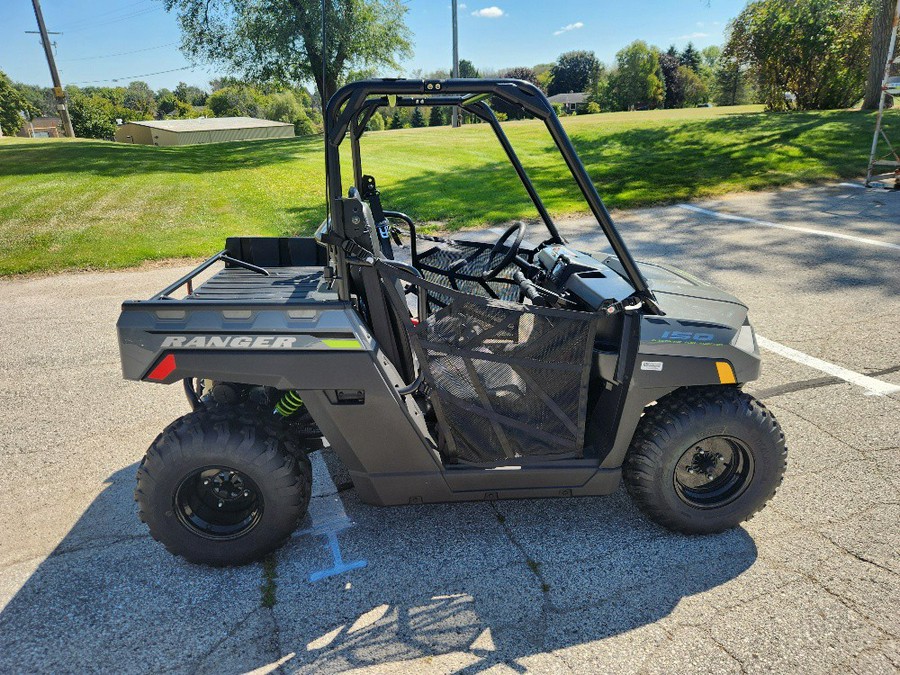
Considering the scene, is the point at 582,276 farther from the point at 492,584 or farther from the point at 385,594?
the point at 385,594

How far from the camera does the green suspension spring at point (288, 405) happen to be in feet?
9.78

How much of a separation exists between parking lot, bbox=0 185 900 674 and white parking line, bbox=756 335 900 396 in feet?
0.13

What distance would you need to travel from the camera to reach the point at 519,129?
2327 centimetres

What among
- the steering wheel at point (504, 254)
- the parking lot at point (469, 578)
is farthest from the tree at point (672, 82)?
the parking lot at point (469, 578)

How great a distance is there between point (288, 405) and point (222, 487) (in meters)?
0.47

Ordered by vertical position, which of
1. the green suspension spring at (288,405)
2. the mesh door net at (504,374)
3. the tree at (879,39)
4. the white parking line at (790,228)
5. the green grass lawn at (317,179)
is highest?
the tree at (879,39)

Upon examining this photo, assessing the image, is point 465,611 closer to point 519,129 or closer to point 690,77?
point 519,129

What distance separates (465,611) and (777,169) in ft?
43.8

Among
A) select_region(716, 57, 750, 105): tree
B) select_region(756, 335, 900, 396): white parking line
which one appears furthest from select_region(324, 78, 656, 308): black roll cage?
select_region(716, 57, 750, 105): tree

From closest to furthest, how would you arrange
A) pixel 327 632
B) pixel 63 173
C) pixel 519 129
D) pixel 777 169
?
pixel 327 632, pixel 777 169, pixel 63 173, pixel 519 129

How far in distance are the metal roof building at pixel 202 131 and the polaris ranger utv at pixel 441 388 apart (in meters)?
56.1

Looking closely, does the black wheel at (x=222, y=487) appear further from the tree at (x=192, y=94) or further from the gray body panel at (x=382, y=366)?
the tree at (x=192, y=94)

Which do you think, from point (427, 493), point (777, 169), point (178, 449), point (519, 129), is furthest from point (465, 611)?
point (519, 129)

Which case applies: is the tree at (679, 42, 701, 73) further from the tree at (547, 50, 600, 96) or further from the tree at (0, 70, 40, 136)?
the tree at (0, 70, 40, 136)
